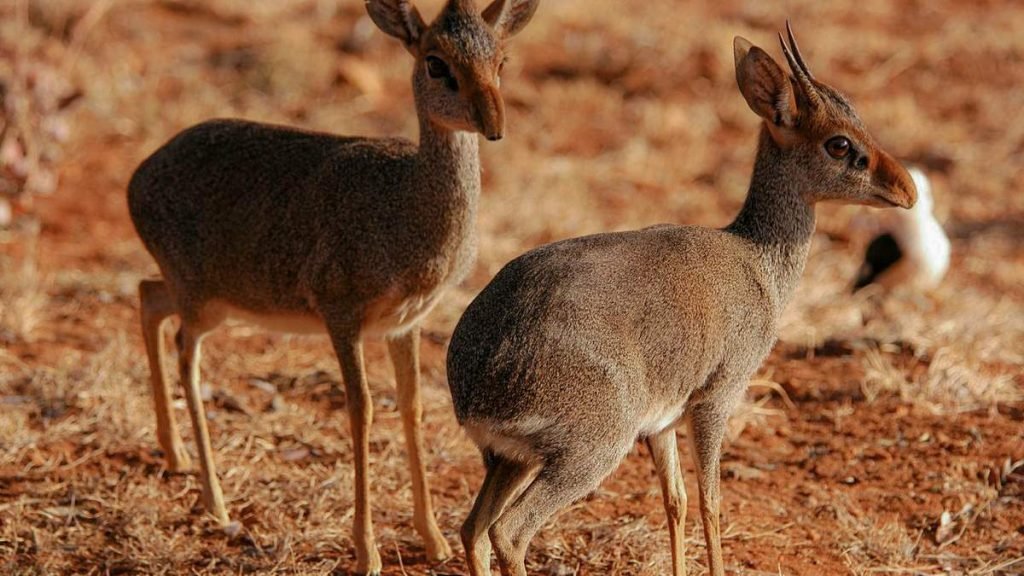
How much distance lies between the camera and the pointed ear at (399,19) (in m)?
5.00

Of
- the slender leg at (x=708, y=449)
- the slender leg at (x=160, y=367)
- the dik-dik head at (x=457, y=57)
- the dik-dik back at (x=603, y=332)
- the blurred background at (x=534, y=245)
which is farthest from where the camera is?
the slender leg at (x=160, y=367)

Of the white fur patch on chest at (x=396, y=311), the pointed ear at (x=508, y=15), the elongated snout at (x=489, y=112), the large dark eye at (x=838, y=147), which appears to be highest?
the pointed ear at (x=508, y=15)

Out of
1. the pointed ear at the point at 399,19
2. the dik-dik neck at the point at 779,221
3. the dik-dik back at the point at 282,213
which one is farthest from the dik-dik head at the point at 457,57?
the dik-dik neck at the point at 779,221

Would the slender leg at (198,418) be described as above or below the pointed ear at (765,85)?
below

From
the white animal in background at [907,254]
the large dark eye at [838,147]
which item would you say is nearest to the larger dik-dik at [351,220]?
the large dark eye at [838,147]

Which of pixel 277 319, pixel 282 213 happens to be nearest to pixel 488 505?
pixel 277 319

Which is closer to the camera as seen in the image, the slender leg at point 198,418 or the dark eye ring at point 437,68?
the dark eye ring at point 437,68

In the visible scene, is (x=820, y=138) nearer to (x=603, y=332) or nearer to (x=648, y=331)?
(x=648, y=331)

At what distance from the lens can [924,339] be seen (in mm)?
6816

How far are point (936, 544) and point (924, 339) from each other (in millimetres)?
1822

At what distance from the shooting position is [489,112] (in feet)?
15.1

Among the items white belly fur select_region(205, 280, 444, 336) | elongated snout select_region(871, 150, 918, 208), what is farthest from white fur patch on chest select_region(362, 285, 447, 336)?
elongated snout select_region(871, 150, 918, 208)

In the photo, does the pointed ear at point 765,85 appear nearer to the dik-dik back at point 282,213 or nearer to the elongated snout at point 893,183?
the elongated snout at point 893,183

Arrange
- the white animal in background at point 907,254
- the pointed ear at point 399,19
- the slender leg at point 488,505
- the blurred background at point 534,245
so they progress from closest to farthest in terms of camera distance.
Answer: the slender leg at point 488,505
the pointed ear at point 399,19
the blurred background at point 534,245
the white animal in background at point 907,254
